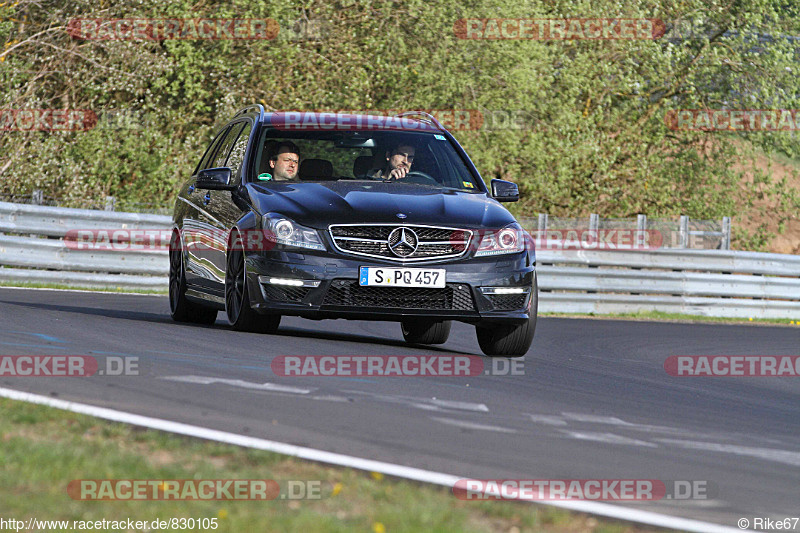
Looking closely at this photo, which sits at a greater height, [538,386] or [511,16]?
[511,16]

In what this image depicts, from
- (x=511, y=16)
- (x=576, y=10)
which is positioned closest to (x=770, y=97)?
(x=576, y=10)

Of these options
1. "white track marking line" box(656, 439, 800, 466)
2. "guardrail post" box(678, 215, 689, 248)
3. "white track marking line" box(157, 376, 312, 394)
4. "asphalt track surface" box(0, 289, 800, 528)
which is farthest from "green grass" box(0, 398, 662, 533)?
"guardrail post" box(678, 215, 689, 248)

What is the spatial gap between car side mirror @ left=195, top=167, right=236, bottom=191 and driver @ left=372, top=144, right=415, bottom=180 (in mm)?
1159

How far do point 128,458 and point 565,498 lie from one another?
1631mm

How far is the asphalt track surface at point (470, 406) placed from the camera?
5559mm

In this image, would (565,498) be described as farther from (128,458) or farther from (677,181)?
(677,181)

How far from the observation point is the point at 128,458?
497cm

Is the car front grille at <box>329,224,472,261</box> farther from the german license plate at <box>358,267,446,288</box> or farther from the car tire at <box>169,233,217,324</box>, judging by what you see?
the car tire at <box>169,233,217,324</box>

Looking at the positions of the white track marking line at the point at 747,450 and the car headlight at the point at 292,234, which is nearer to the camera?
the white track marking line at the point at 747,450

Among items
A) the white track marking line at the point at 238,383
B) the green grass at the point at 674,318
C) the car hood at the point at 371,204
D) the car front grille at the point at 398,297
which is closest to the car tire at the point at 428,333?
the car hood at the point at 371,204

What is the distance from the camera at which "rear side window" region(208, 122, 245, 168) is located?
11616 mm

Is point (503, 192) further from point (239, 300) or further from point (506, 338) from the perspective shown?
point (239, 300)

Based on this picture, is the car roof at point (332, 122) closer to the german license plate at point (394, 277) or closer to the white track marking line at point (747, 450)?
the german license plate at point (394, 277)

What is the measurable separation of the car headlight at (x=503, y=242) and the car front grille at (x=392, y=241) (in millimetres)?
313
